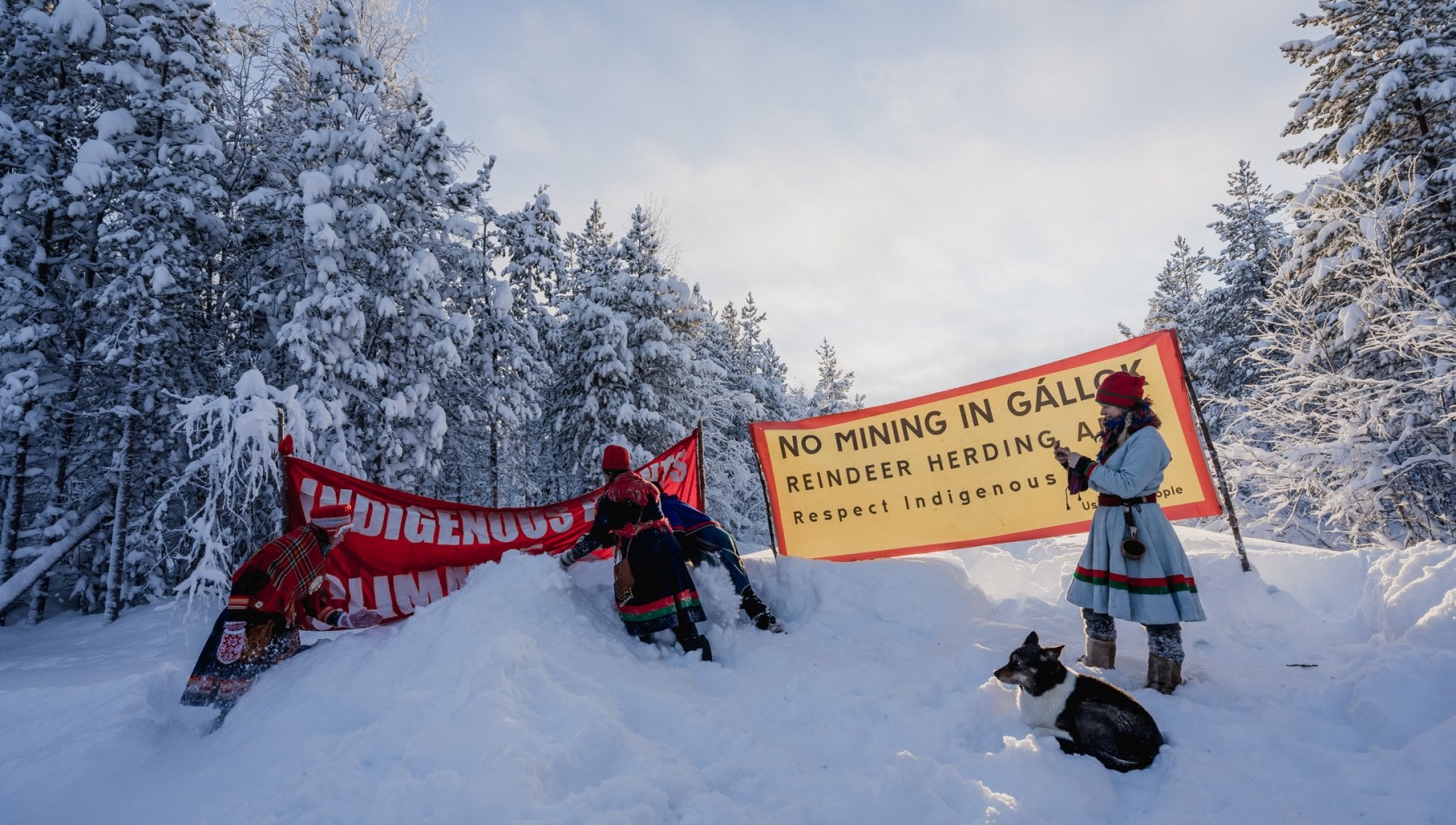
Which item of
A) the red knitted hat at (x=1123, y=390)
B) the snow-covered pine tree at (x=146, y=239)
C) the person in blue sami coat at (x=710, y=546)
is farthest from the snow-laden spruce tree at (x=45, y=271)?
the red knitted hat at (x=1123, y=390)

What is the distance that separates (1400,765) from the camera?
104 inches

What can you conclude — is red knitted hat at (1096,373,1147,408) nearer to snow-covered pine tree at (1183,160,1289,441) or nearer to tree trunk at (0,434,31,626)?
tree trunk at (0,434,31,626)

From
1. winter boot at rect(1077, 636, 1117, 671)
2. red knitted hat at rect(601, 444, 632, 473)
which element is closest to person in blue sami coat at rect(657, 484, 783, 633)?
A: red knitted hat at rect(601, 444, 632, 473)

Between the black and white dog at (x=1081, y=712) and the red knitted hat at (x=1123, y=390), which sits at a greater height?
the red knitted hat at (x=1123, y=390)

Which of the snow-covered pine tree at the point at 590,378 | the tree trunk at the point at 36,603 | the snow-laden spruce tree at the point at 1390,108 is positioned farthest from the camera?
the snow-covered pine tree at the point at 590,378

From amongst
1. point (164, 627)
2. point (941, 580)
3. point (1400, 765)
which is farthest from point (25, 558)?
point (1400, 765)

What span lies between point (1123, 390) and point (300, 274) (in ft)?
36.8

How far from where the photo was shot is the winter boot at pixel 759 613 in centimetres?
490

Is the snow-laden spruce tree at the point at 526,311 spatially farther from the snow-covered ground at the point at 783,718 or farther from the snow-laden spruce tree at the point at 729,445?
the snow-covered ground at the point at 783,718

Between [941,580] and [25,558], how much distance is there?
14281mm

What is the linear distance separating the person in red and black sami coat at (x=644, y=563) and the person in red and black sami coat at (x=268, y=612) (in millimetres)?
1883

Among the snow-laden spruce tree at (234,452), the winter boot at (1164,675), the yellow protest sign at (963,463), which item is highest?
the snow-laden spruce tree at (234,452)

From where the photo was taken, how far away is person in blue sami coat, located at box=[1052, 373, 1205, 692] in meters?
3.51

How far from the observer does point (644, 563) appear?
4695mm
